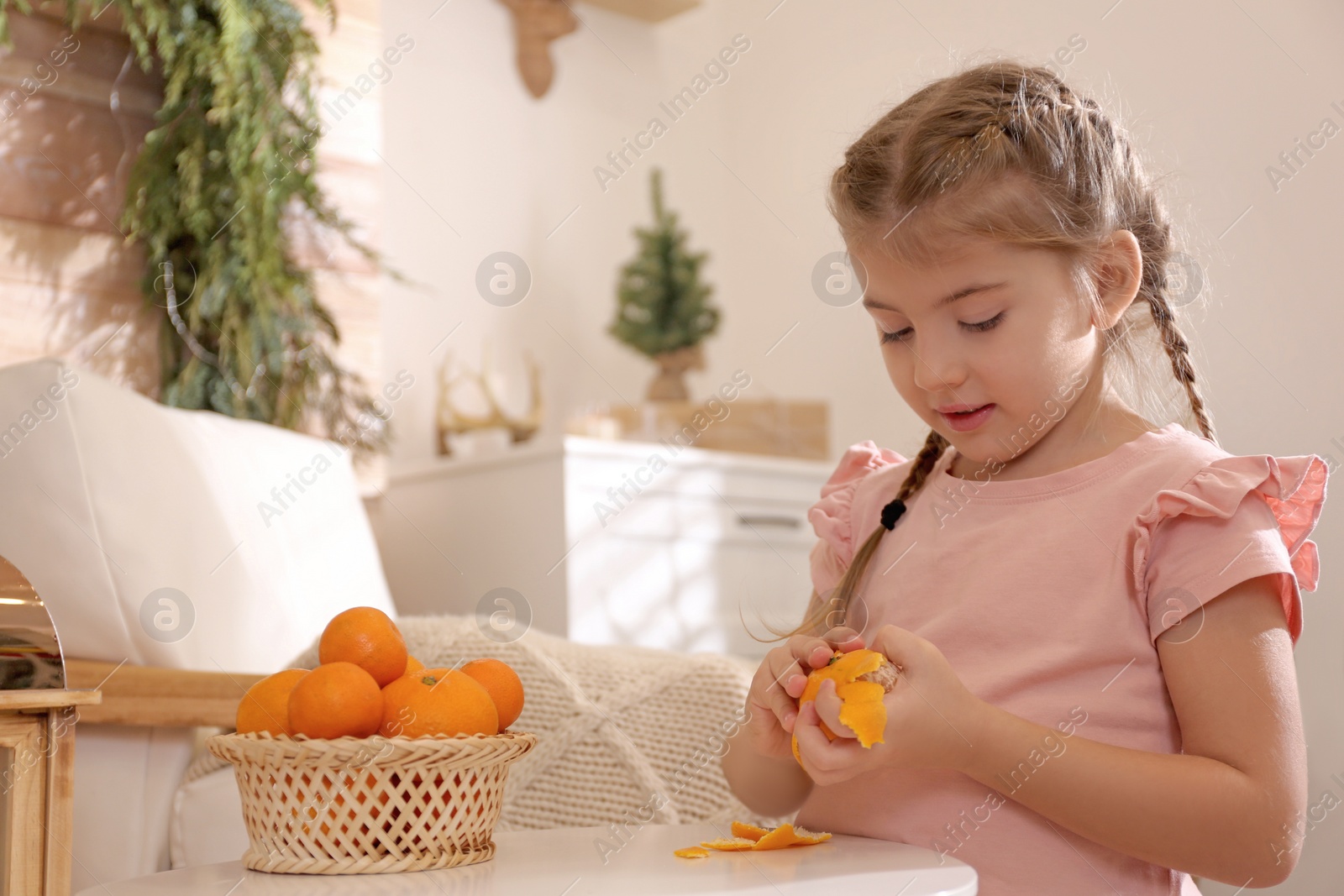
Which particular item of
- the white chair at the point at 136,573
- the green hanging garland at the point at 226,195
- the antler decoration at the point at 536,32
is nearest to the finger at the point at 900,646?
the white chair at the point at 136,573

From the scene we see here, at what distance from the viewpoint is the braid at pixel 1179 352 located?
85cm

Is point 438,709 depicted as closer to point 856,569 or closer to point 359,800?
point 359,800

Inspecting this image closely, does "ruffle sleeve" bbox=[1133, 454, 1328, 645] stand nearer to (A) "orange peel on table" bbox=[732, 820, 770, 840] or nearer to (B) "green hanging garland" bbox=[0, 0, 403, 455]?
(A) "orange peel on table" bbox=[732, 820, 770, 840]

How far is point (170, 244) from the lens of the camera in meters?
1.91

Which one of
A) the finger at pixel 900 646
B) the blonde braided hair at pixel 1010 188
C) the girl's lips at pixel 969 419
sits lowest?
the finger at pixel 900 646

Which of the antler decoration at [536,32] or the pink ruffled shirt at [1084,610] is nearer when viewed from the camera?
the pink ruffled shirt at [1084,610]

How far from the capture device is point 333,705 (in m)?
0.62

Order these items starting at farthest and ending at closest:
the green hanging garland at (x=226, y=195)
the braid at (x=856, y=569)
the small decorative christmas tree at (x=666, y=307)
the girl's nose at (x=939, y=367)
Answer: the small decorative christmas tree at (x=666, y=307) → the green hanging garland at (x=226, y=195) → the braid at (x=856, y=569) → the girl's nose at (x=939, y=367)

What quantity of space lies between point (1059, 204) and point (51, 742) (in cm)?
73

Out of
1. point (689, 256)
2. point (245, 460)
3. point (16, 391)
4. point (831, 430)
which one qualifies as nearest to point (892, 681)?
point (16, 391)

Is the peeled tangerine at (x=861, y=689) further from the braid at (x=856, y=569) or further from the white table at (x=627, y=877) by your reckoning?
the braid at (x=856, y=569)

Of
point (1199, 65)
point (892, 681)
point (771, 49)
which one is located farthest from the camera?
point (771, 49)

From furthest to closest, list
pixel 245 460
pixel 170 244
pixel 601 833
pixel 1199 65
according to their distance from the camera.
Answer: pixel 170 244, pixel 245 460, pixel 1199 65, pixel 601 833

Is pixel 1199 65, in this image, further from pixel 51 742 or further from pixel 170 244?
pixel 170 244
